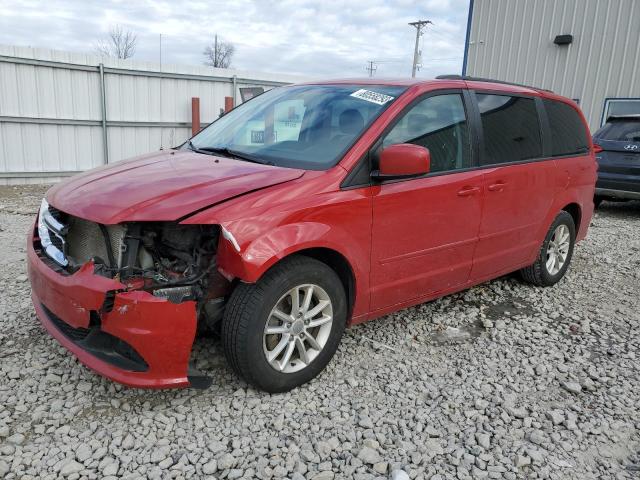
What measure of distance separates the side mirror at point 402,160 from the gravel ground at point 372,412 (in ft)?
4.02

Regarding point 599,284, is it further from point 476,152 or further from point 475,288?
point 476,152

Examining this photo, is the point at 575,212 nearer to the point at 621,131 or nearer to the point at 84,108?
the point at 621,131

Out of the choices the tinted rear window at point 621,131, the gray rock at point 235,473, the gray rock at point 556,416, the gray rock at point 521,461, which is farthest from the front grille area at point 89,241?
the tinted rear window at point 621,131

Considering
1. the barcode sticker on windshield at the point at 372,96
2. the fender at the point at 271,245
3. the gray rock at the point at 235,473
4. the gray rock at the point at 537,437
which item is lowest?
the gray rock at the point at 235,473

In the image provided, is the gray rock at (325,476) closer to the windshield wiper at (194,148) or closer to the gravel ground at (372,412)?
the gravel ground at (372,412)

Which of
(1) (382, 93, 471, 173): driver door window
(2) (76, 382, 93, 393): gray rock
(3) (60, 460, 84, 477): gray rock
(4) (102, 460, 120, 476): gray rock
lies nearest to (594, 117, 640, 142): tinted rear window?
(1) (382, 93, 471, 173): driver door window

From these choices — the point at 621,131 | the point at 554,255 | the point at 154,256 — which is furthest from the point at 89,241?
the point at 621,131

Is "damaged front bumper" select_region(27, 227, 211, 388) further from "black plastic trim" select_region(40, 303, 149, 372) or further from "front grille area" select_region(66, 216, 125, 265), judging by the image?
"front grille area" select_region(66, 216, 125, 265)

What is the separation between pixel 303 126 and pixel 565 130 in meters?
2.68

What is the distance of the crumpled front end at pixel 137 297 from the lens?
2451 millimetres

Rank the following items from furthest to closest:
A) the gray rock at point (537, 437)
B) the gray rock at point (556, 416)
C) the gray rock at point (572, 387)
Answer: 1. the gray rock at point (572, 387)
2. the gray rock at point (556, 416)
3. the gray rock at point (537, 437)

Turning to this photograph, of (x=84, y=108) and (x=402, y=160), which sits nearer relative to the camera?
(x=402, y=160)

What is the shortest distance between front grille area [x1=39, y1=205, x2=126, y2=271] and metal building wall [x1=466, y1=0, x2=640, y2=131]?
12.6 metres

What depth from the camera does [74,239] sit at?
9.47 ft
